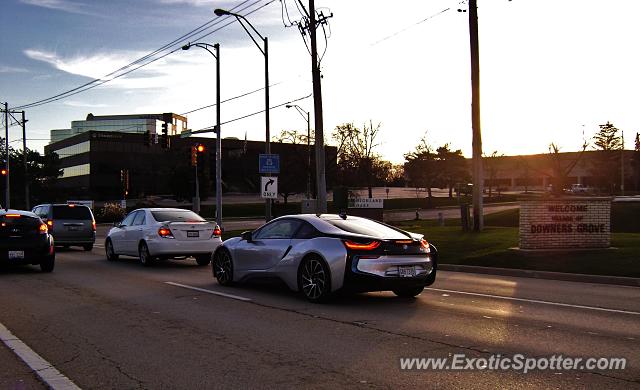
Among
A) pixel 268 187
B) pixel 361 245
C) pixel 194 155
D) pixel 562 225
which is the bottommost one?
pixel 562 225

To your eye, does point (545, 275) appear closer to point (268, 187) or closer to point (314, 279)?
point (314, 279)

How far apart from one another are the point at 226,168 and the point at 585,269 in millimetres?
97255

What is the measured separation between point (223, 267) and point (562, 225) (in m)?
10.4

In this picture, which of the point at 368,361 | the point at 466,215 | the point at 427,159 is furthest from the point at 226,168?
the point at 368,361

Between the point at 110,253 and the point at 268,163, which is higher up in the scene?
the point at 268,163

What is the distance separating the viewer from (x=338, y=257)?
916cm

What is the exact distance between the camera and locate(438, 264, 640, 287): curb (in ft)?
40.7

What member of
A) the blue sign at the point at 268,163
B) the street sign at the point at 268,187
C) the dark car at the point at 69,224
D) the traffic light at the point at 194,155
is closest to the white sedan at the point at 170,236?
the dark car at the point at 69,224

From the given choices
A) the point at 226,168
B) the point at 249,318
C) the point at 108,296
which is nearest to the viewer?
the point at 249,318

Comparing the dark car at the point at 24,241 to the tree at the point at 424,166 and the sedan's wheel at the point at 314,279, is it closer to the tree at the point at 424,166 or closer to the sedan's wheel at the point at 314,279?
the sedan's wheel at the point at 314,279

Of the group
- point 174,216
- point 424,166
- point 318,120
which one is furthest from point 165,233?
point 424,166

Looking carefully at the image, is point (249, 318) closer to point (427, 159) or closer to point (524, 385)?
point (524, 385)

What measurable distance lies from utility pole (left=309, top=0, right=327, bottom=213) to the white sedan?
647 cm

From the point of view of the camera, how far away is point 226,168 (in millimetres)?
108062
